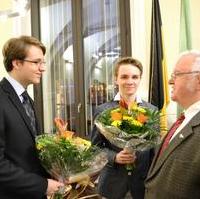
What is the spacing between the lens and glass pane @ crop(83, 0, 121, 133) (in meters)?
4.40

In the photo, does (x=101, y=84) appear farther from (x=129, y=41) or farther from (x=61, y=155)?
(x=61, y=155)

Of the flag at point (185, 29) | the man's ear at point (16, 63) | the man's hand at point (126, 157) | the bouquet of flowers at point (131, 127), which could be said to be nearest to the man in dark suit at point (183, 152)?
the bouquet of flowers at point (131, 127)

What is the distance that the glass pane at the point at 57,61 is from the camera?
4844mm

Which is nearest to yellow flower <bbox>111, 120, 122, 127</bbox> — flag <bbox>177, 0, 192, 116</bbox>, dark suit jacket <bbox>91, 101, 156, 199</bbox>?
dark suit jacket <bbox>91, 101, 156, 199</bbox>

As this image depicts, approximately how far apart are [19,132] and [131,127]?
1.97ft

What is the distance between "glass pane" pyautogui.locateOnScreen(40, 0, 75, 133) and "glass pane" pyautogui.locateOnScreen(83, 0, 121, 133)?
24 cm

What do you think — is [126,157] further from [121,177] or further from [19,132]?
[19,132]

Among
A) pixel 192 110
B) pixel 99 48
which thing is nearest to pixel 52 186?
pixel 192 110

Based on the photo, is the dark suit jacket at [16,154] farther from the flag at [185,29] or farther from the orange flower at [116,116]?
the flag at [185,29]

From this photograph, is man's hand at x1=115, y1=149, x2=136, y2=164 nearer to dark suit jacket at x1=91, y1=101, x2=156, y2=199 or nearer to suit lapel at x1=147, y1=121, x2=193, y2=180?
dark suit jacket at x1=91, y1=101, x2=156, y2=199

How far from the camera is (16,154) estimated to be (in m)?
1.89

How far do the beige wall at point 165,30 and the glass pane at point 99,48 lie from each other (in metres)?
0.47

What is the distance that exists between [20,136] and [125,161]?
64 centimetres

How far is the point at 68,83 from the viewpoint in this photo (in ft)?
16.0
